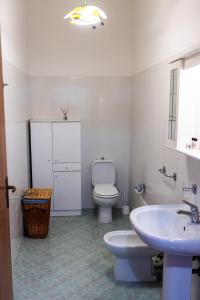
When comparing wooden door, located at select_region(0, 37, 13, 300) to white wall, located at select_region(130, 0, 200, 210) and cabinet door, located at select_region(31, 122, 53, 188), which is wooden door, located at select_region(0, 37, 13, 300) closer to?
white wall, located at select_region(130, 0, 200, 210)

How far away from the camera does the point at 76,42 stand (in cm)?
424

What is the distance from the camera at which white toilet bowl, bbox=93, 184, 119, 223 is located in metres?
3.88

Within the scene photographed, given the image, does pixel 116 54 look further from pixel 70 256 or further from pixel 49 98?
pixel 70 256

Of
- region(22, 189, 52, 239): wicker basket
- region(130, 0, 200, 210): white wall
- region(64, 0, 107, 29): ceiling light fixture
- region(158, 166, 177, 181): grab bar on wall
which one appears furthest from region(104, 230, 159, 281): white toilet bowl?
region(64, 0, 107, 29): ceiling light fixture

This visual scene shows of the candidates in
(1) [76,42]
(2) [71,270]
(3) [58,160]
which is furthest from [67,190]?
(1) [76,42]

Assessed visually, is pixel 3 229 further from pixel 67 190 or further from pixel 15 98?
pixel 67 190

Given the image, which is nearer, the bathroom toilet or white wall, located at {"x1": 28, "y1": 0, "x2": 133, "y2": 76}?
the bathroom toilet

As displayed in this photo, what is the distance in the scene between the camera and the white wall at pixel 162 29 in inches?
84.0

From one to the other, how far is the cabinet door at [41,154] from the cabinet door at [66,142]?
0.08m

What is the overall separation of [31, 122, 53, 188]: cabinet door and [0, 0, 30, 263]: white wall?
0.56ft

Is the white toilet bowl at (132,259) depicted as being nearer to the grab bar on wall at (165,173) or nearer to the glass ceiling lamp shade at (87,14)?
the grab bar on wall at (165,173)

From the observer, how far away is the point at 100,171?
438 cm

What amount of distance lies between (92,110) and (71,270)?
7.68 feet

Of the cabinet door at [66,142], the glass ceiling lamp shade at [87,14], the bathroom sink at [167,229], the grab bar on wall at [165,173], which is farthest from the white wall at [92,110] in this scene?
the bathroom sink at [167,229]
